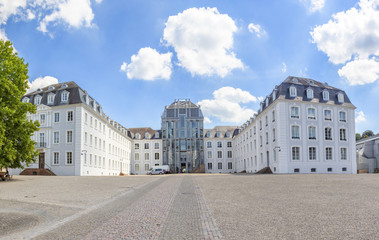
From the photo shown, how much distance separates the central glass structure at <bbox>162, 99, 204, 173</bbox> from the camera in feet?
240

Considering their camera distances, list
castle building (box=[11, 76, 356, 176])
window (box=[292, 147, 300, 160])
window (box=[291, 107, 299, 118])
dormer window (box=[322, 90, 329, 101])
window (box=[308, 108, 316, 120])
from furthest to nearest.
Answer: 1. dormer window (box=[322, 90, 329, 101])
2. window (box=[308, 108, 316, 120])
3. window (box=[291, 107, 299, 118])
4. castle building (box=[11, 76, 356, 176])
5. window (box=[292, 147, 300, 160])

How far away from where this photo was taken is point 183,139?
73.4 m

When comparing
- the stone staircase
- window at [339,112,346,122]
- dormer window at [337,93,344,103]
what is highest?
dormer window at [337,93,344,103]

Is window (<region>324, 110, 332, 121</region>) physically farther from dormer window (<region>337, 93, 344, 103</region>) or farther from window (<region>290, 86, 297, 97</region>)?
window (<region>290, 86, 297, 97</region>)

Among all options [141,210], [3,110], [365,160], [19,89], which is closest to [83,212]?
[141,210]

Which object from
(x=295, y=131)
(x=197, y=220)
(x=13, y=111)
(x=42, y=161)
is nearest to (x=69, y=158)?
(x=42, y=161)

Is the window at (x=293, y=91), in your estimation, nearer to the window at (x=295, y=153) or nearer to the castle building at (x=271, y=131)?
the castle building at (x=271, y=131)

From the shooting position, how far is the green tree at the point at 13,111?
70.5ft

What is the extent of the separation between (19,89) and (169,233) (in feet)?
69.1

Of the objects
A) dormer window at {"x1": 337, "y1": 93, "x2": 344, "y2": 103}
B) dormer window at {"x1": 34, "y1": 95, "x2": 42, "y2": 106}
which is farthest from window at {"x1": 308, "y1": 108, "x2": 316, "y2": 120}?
dormer window at {"x1": 34, "y1": 95, "x2": 42, "y2": 106}

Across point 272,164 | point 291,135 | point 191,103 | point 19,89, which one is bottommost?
point 272,164

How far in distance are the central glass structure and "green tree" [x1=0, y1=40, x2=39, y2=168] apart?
5023cm

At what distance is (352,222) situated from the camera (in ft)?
23.0

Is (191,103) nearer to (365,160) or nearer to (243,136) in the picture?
(243,136)
